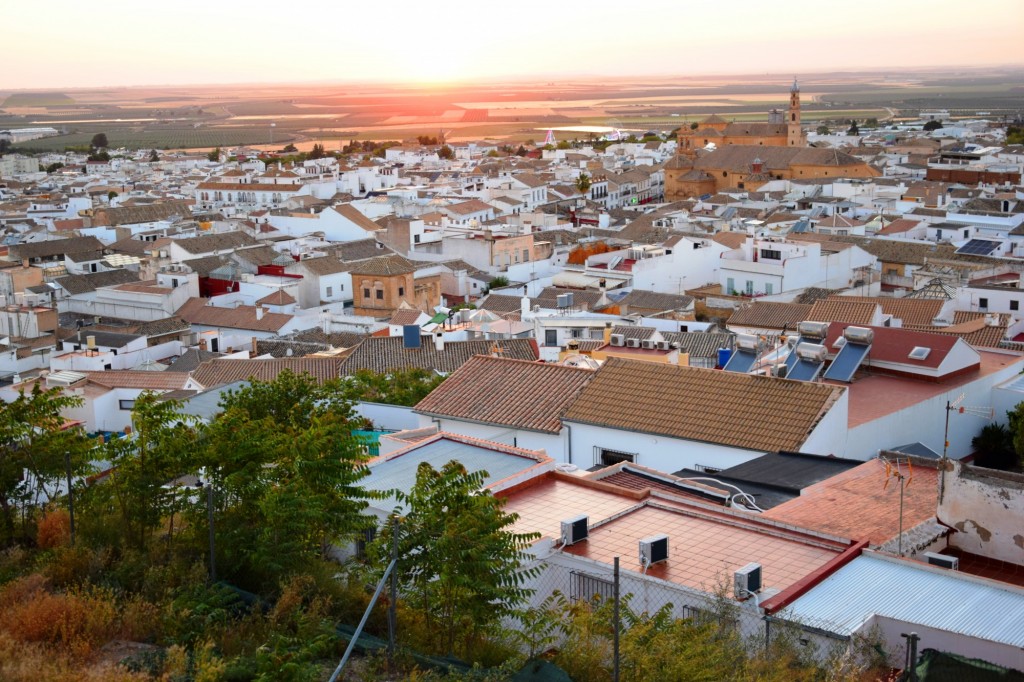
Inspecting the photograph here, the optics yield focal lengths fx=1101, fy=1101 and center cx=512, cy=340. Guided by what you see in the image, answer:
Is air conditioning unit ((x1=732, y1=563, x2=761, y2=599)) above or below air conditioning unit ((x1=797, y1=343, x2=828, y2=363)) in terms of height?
above

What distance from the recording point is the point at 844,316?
23891mm

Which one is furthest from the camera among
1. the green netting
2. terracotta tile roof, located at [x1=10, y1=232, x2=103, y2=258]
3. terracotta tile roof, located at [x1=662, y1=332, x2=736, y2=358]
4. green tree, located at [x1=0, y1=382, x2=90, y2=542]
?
terracotta tile roof, located at [x1=10, y1=232, x2=103, y2=258]

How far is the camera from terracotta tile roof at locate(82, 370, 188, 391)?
71.9 ft

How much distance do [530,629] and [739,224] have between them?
3968 centimetres

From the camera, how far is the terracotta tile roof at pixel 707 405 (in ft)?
42.1

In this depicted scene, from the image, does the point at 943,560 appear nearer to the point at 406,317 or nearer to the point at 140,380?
the point at 140,380

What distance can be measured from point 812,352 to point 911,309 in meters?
12.1

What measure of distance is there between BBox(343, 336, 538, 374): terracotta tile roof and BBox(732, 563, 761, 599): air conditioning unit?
14459mm

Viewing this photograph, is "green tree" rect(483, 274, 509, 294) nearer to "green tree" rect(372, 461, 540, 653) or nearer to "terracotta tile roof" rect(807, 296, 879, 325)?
"terracotta tile roof" rect(807, 296, 879, 325)

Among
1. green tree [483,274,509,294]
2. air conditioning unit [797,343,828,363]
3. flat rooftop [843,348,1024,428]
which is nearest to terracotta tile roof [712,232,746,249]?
green tree [483,274,509,294]

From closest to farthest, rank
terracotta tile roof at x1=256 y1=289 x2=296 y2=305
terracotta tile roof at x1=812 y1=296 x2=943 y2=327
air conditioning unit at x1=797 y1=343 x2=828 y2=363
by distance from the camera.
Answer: air conditioning unit at x1=797 y1=343 x2=828 y2=363
terracotta tile roof at x1=812 y1=296 x2=943 y2=327
terracotta tile roof at x1=256 y1=289 x2=296 y2=305

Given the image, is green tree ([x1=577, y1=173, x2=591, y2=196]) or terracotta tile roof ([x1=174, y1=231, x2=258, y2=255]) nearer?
terracotta tile roof ([x1=174, y1=231, x2=258, y2=255])

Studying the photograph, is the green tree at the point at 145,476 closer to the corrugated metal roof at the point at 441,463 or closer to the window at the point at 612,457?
the corrugated metal roof at the point at 441,463

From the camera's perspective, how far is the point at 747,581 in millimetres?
7973
